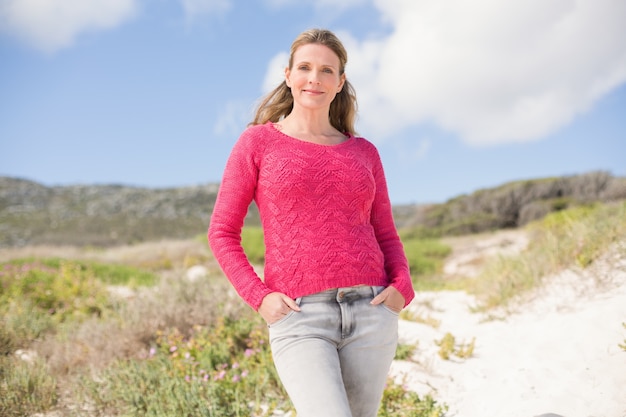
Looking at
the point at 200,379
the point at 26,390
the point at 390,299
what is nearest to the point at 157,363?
the point at 200,379

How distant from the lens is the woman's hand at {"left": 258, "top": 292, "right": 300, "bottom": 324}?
2.09 m

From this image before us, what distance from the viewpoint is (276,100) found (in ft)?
9.32

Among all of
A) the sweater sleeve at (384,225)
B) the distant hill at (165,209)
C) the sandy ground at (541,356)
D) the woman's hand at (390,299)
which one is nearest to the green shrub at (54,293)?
the sandy ground at (541,356)

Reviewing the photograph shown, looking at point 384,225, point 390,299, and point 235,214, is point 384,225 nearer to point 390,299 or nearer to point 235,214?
point 390,299

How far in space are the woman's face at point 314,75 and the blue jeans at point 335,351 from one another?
952 mm

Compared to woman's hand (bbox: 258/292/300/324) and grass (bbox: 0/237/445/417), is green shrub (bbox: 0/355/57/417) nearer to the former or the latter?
grass (bbox: 0/237/445/417)

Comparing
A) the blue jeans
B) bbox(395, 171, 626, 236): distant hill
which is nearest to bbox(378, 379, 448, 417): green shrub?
the blue jeans

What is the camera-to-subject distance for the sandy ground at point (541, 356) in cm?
399

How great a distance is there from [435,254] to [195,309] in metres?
12.5

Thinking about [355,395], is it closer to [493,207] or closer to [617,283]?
[617,283]

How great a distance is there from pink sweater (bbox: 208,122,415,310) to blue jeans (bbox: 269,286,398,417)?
94 mm

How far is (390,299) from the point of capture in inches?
87.6

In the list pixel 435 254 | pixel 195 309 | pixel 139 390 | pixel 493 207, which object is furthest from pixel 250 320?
pixel 493 207

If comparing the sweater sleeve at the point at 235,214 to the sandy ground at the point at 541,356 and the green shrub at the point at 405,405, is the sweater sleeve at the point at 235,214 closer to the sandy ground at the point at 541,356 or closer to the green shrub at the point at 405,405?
the green shrub at the point at 405,405
